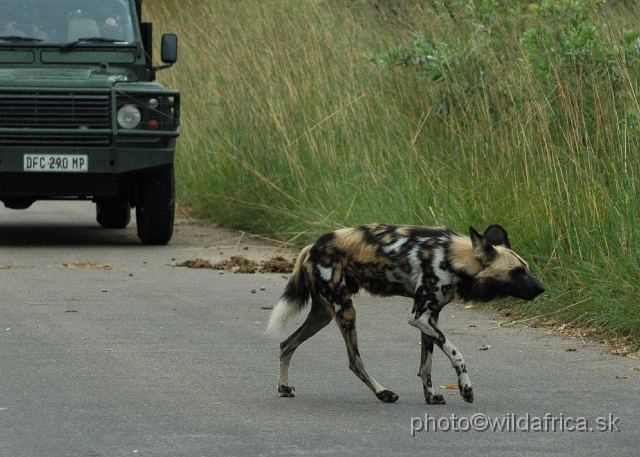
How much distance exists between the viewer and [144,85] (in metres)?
11.5

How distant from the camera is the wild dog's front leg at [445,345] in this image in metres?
5.34

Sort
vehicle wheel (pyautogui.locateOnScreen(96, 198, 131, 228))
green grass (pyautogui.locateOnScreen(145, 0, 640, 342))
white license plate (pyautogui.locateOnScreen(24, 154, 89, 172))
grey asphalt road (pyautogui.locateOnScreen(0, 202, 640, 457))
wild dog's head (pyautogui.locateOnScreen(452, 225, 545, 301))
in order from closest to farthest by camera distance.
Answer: grey asphalt road (pyautogui.locateOnScreen(0, 202, 640, 457)) → wild dog's head (pyautogui.locateOnScreen(452, 225, 545, 301)) → green grass (pyautogui.locateOnScreen(145, 0, 640, 342)) → white license plate (pyautogui.locateOnScreen(24, 154, 89, 172)) → vehicle wheel (pyautogui.locateOnScreen(96, 198, 131, 228))

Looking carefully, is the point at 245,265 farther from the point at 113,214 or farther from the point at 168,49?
the point at 113,214

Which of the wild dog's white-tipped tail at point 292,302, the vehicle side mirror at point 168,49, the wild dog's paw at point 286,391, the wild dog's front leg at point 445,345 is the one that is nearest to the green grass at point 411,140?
the vehicle side mirror at point 168,49

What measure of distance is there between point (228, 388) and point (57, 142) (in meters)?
5.99

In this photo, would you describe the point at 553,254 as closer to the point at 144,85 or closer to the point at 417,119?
the point at 417,119

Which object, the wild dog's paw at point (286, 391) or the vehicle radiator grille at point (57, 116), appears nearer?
the wild dog's paw at point (286, 391)

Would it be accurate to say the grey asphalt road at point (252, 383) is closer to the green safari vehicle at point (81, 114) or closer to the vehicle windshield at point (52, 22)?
the green safari vehicle at point (81, 114)

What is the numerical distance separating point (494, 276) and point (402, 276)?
39 cm

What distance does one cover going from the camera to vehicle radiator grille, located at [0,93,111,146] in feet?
36.7

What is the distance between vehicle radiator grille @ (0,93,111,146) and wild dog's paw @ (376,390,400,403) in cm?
632

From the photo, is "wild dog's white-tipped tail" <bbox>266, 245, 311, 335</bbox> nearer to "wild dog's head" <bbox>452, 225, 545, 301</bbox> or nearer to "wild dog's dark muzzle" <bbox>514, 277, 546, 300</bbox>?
"wild dog's head" <bbox>452, 225, 545, 301</bbox>

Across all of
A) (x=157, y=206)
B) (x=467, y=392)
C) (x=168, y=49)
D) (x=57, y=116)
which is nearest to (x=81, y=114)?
(x=57, y=116)

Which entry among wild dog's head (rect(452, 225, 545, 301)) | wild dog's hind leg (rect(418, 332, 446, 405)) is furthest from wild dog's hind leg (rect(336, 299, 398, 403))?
wild dog's head (rect(452, 225, 545, 301))
